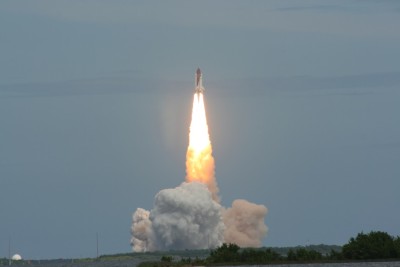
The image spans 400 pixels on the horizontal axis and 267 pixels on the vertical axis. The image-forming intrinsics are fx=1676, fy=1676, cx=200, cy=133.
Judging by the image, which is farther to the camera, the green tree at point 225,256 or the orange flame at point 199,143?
the orange flame at point 199,143

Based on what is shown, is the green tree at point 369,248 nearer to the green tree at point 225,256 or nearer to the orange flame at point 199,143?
the green tree at point 225,256

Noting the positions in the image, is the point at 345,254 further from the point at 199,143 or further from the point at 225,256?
the point at 199,143

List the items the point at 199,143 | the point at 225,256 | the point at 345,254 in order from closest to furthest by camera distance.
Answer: the point at 345,254 < the point at 225,256 < the point at 199,143

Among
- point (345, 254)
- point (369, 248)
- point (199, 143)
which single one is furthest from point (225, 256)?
point (199, 143)

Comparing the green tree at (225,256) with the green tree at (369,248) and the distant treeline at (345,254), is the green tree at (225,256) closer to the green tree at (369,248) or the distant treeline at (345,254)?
the distant treeline at (345,254)

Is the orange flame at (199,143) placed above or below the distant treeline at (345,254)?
above

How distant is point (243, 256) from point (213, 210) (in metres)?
60.0

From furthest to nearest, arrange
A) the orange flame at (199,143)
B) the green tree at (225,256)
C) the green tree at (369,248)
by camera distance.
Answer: the orange flame at (199,143) < the green tree at (225,256) < the green tree at (369,248)

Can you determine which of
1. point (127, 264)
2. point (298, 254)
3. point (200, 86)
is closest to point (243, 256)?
point (298, 254)

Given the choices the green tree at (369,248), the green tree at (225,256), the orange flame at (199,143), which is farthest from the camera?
the orange flame at (199,143)

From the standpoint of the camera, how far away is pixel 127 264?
17812 centimetres

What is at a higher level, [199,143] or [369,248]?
[199,143]

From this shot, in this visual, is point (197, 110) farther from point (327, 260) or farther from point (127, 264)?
point (327, 260)

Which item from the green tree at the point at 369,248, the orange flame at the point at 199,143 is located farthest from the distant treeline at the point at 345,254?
the orange flame at the point at 199,143
